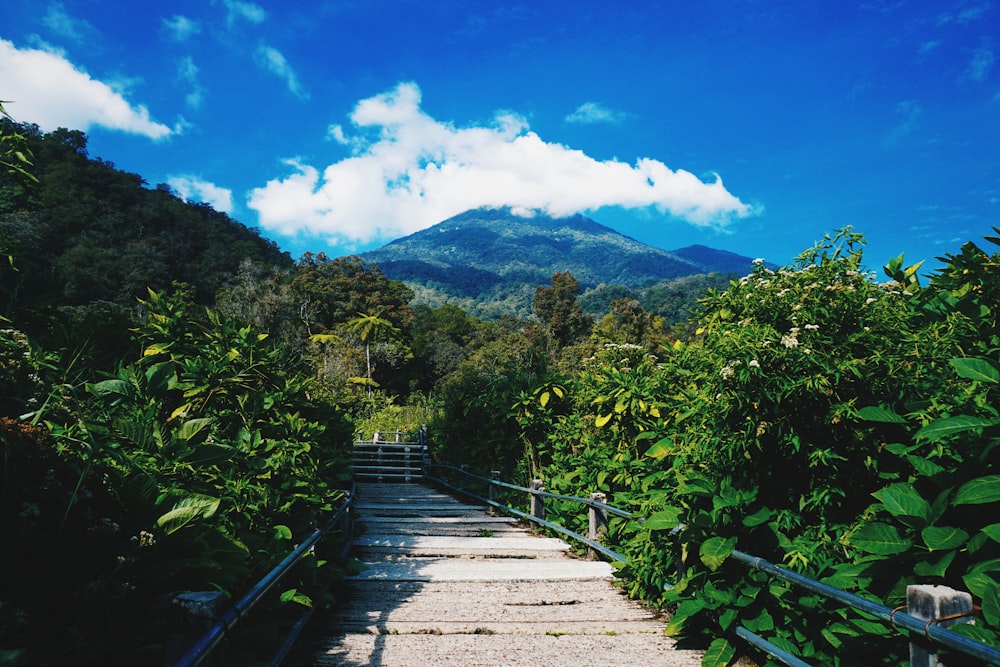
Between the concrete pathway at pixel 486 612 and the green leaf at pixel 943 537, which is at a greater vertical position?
the green leaf at pixel 943 537

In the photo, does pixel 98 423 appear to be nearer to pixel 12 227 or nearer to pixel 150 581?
pixel 150 581

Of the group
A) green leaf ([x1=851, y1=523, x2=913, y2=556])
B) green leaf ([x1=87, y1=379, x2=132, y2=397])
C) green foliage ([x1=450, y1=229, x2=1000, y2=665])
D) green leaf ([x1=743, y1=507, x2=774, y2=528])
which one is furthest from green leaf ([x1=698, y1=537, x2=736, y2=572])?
green leaf ([x1=87, y1=379, x2=132, y2=397])

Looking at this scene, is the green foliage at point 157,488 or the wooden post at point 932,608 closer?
the green foliage at point 157,488

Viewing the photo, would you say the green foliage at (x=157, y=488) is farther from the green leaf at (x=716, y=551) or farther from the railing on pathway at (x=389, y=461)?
the railing on pathway at (x=389, y=461)

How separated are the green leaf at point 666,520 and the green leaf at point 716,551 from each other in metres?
0.28

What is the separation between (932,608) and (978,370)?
2.83ft

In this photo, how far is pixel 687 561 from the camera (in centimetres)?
377

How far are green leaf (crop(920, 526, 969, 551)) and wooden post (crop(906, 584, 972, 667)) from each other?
0.61 feet

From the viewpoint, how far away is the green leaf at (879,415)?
268cm

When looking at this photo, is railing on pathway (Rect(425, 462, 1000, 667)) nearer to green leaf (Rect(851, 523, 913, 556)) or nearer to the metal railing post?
green leaf (Rect(851, 523, 913, 556))

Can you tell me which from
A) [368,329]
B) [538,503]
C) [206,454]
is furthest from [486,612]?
[368,329]

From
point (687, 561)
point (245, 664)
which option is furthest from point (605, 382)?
point (245, 664)

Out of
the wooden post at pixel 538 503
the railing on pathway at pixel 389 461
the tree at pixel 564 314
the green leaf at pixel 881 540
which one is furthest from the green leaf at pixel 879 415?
the tree at pixel 564 314

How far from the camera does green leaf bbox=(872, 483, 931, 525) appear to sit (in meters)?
2.29
